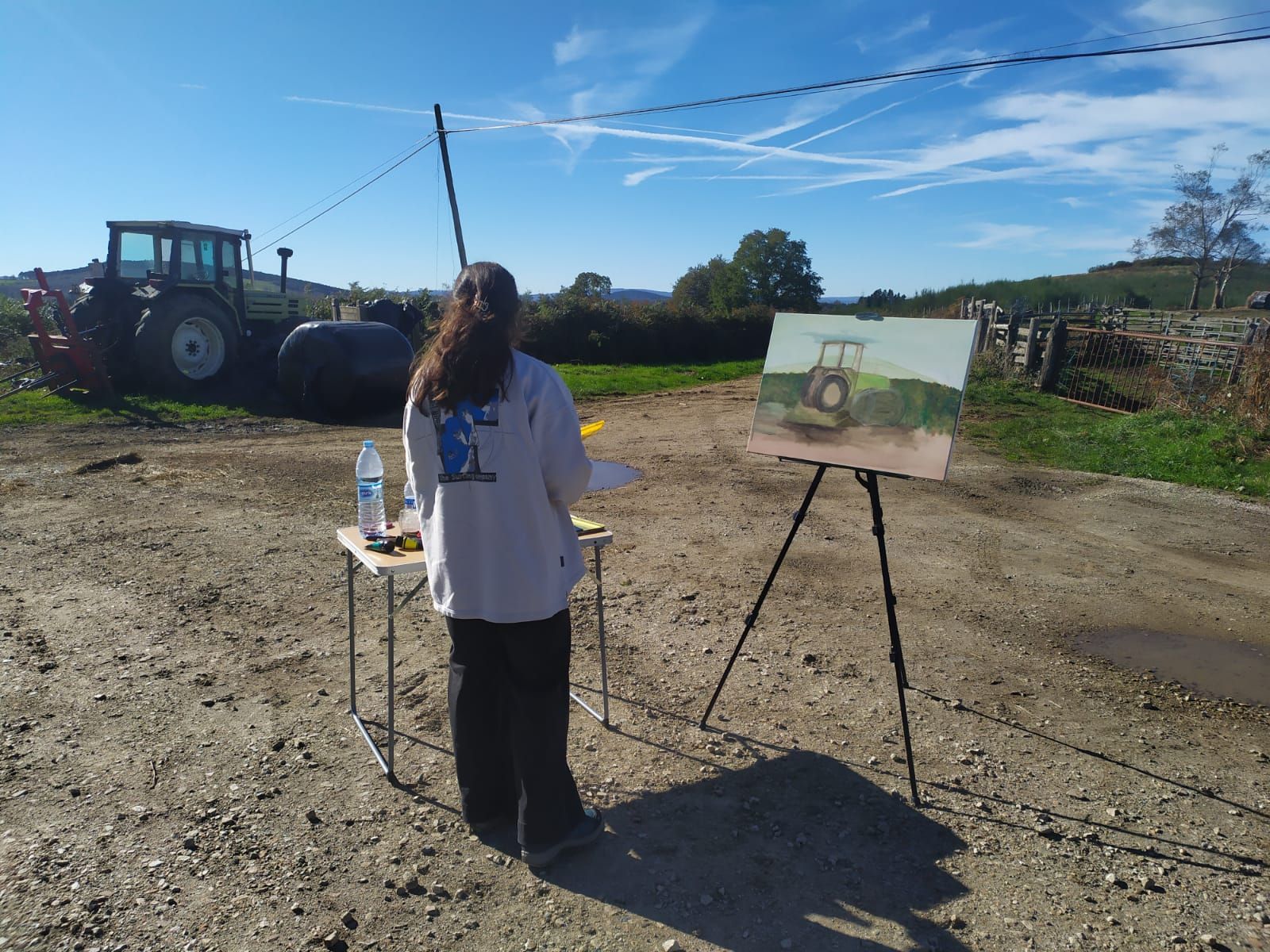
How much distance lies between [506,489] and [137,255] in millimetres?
13781

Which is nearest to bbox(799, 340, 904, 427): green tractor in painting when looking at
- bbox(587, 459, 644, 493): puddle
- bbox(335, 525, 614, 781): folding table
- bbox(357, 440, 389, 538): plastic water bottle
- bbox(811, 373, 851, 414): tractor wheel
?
bbox(811, 373, 851, 414): tractor wheel

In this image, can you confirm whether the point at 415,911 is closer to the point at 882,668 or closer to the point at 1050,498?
the point at 882,668

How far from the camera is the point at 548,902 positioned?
248cm

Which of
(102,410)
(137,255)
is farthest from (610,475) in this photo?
(137,255)

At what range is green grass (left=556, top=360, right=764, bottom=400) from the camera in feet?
53.3

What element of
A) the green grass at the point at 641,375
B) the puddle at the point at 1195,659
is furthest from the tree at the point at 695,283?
the puddle at the point at 1195,659

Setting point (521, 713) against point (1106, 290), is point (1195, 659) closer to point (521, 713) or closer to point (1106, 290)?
point (521, 713)

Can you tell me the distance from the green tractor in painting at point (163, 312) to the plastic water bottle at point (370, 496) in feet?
36.2

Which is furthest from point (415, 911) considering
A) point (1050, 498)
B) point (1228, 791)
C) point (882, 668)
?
point (1050, 498)

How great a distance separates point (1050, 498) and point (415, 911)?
703 centimetres

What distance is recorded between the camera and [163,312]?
489 inches

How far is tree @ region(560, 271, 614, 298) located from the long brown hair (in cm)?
2278

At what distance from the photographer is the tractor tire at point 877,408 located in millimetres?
3176

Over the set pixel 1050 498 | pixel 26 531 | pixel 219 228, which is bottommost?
pixel 26 531
